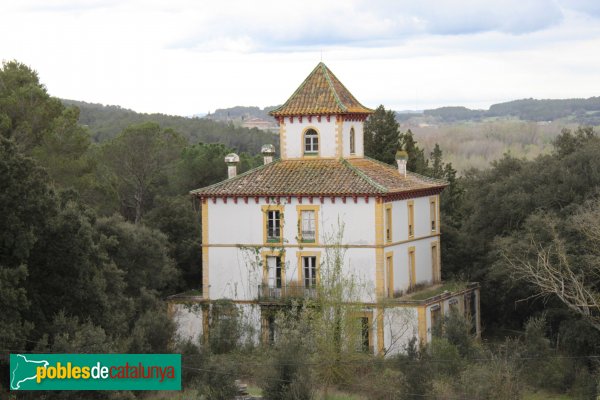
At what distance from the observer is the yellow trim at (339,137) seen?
49.1m

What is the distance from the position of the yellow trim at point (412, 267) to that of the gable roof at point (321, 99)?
568 cm

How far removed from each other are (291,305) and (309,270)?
1.67 meters

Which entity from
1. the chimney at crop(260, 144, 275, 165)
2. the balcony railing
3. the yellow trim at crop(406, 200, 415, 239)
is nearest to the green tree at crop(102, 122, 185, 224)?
the chimney at crop(260, 144, 275, 165)

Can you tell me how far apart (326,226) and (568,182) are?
10145 mm

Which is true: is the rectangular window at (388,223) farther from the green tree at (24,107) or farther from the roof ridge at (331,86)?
the green tree at (24,107)

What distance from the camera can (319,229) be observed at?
1852 inches

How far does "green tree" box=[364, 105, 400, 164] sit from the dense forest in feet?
0.28

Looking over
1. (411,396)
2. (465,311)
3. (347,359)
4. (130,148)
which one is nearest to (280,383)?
(411,396)

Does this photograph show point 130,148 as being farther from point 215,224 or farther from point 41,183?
point 41,183

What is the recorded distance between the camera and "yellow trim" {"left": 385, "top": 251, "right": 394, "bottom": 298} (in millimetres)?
46844

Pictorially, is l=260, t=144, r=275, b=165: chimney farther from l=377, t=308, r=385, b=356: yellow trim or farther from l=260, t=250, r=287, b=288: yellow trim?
l=377, t=308, r=385, b=356: yellow trim

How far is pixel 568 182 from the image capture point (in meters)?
50.3

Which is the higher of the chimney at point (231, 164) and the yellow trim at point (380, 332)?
the chimney at point (231, 164)

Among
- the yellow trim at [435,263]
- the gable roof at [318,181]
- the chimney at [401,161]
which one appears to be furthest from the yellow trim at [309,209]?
the yellow trim at [435,263]
